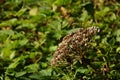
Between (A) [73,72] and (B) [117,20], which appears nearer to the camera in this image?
(A) [73,72]

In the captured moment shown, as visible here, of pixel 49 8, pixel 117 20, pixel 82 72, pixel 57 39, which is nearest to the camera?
pixel 82 72

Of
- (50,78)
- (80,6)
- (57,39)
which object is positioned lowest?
(50,78)

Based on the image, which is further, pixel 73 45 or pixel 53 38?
pixel 53 38

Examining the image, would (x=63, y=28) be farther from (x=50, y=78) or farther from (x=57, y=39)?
(x=50, y=78)

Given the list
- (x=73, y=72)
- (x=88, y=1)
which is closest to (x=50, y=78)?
(x=73, y=72)

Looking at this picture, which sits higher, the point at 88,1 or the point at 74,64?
the point at 88,1
